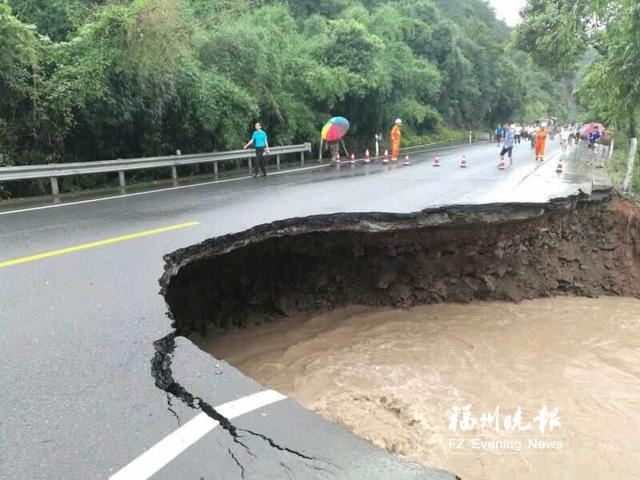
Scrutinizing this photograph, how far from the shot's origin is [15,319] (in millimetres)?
4105

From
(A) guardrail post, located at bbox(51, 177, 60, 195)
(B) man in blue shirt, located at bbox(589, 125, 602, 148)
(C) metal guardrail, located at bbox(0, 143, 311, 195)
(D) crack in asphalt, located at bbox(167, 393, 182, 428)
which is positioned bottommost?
(D) crack in asphalt, located at bbox(167, 393, 182, 428)

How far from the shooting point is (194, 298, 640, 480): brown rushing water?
184 inches

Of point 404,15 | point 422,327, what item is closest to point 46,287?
point 422,327

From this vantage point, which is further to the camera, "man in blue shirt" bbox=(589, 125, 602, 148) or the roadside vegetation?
"man in blue shirt" bbox=(589, 125, 602, 148)

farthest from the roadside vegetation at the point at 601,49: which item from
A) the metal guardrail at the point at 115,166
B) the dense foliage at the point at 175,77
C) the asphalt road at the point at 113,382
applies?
the metal guardrail at the point at 115,166

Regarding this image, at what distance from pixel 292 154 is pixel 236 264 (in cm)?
1424

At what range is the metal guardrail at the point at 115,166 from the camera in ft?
35.0

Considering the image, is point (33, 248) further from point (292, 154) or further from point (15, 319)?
point (292, 154)

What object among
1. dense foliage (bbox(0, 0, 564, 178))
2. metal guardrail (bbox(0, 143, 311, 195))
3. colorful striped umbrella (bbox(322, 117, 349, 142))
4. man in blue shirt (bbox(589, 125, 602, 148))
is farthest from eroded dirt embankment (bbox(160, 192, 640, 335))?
man in blue shirt (bbox(589, 125, 602, 148))

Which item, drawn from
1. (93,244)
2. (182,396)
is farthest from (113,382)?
(93,244)

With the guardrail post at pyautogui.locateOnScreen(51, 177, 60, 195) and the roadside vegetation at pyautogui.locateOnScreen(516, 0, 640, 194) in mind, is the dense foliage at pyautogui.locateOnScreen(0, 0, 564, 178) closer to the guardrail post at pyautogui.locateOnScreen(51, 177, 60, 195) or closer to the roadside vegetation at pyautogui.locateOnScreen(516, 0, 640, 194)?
the guardrail post at pyautogui.locateOnScreen(51, 177, 60, 195)

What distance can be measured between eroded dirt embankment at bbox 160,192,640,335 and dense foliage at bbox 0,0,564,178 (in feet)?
22.7

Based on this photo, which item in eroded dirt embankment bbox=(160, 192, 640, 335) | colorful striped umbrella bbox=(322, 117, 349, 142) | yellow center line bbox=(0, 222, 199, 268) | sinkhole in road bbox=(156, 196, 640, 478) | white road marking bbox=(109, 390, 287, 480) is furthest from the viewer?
colorful striped umbrella bbox=(322, 117, 349, 142)

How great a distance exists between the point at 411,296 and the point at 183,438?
6378 mm
